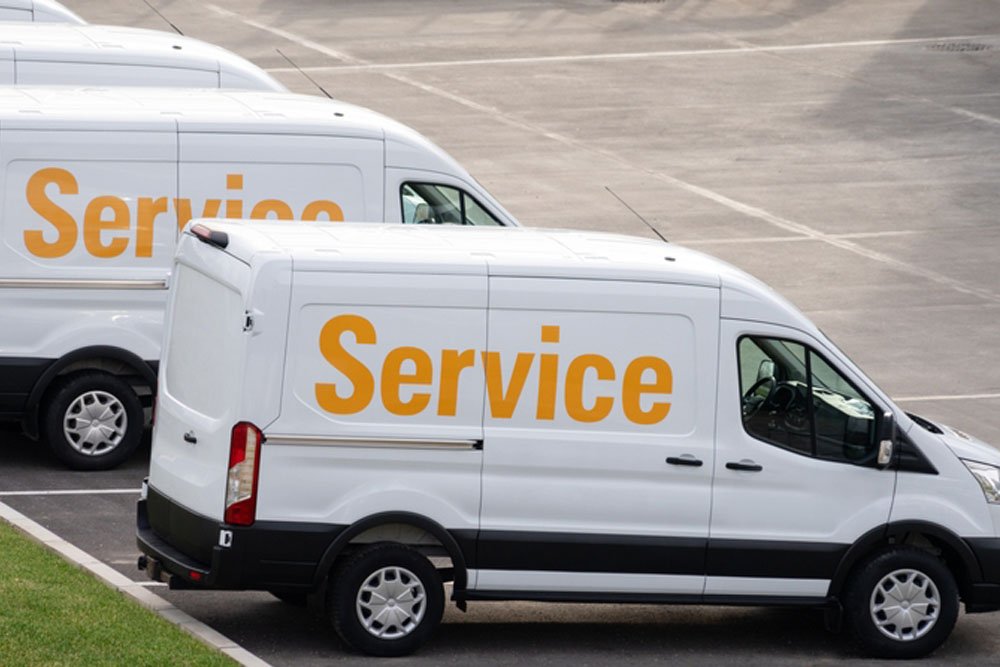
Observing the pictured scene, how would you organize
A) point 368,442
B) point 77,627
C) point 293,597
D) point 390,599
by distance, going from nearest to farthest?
point 77,627, point 368,442, point 390,599, point 293,597

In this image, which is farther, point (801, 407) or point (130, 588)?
point (130, 588)

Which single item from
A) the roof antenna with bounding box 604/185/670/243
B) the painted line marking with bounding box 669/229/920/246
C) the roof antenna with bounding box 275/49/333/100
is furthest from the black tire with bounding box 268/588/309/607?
the roof antenna with bounding box 275/49/333/100

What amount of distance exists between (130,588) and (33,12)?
13.4 m

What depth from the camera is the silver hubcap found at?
11.0 m

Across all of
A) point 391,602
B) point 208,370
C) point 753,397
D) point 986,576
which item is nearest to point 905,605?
point 986,576

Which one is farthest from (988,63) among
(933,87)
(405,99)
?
(405,99)

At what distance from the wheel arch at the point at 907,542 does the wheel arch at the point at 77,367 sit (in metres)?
5.72

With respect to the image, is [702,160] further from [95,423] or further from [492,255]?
[492,255]

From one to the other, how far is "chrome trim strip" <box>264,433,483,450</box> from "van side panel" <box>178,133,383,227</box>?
4.21 metres

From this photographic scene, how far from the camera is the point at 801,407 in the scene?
1099 cm

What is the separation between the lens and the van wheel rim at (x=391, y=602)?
34.6 ft

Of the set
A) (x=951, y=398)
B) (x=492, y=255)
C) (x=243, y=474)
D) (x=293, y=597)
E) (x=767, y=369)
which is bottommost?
Result: (x=293, y=597)

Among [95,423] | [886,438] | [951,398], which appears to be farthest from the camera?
[951,398]

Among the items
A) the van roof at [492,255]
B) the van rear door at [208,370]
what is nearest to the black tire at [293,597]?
the van rear door at [208,370]
